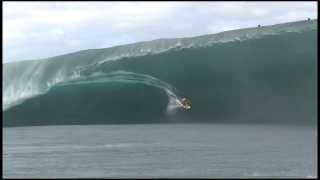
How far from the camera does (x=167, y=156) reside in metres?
39.4

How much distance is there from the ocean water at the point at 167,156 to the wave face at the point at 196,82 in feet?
78.4

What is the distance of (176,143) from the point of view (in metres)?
48.2

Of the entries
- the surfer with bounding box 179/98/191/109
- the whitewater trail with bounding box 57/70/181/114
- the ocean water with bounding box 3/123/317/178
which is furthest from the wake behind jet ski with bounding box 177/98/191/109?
the ocean water with bounding box 3/123/317/178

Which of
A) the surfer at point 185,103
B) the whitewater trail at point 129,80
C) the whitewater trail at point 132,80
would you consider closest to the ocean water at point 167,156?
the surfer at point 185,103

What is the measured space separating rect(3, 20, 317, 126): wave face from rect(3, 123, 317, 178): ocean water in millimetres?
23905

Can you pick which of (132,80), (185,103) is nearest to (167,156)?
(185,103)

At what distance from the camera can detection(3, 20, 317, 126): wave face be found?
80.6 meters

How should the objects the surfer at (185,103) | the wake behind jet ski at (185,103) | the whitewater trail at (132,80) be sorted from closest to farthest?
the surfer at (185,103)
the wake behind jet ski at (185,103)
the whitewater trail at (132,80)

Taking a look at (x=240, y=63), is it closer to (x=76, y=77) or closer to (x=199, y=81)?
(x=199, y=81)

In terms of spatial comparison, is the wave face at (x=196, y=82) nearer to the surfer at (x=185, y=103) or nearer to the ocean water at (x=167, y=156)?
the surfer at (x=185, y=103)

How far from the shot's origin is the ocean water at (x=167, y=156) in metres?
32.1

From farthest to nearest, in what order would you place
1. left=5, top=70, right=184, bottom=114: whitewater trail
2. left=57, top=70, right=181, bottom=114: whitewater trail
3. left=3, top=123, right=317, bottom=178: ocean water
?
left=57, top=70, right=181, bottom=114: whitewater trail < left=5, top=70, right=184, bottom=114: whitewater trail < left=3, top=123, right=317, bottom=178: ocean water

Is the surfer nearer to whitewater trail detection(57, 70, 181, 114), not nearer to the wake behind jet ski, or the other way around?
the wake behind jet ski

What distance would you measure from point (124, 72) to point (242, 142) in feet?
132
